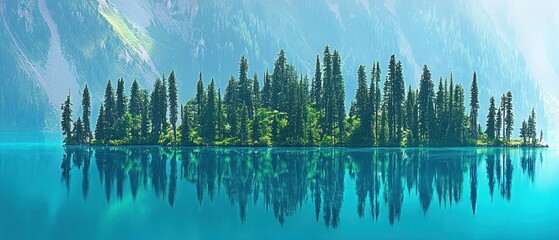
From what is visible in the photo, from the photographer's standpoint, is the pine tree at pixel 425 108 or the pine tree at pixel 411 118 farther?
the pine tree at pixel 425 108

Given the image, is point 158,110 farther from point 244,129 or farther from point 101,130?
point 244,129

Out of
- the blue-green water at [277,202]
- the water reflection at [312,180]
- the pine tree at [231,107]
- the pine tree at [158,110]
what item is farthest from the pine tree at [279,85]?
the blue-green water at [277,202]

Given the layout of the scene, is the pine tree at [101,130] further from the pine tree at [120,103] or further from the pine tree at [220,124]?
the pine tree at [220,124]

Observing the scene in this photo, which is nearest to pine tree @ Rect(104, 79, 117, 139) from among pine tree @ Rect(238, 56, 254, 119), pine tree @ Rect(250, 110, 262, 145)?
pine tree @ Rect(238, 56, 254, 119)

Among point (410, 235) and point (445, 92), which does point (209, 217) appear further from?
point (445, 92)

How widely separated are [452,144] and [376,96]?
23668 millimetres

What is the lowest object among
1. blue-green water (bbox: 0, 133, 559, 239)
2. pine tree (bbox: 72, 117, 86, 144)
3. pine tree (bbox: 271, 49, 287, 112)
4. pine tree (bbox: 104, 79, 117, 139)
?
blue-green water (bbox: 0, 133, 559, 239)

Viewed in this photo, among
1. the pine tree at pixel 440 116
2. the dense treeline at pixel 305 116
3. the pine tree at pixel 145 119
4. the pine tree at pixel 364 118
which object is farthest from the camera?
the pine tree at pixel 145 119

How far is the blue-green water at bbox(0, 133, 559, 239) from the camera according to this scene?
145ft

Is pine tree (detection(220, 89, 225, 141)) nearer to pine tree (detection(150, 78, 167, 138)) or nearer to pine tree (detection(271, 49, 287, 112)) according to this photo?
pine tree (detection(271, 49, 287, 112))

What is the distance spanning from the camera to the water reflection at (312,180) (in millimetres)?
55188

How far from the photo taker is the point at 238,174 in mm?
78812

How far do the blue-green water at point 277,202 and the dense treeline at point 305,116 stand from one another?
69.0m

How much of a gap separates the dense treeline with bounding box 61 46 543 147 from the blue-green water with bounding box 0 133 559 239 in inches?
2716
